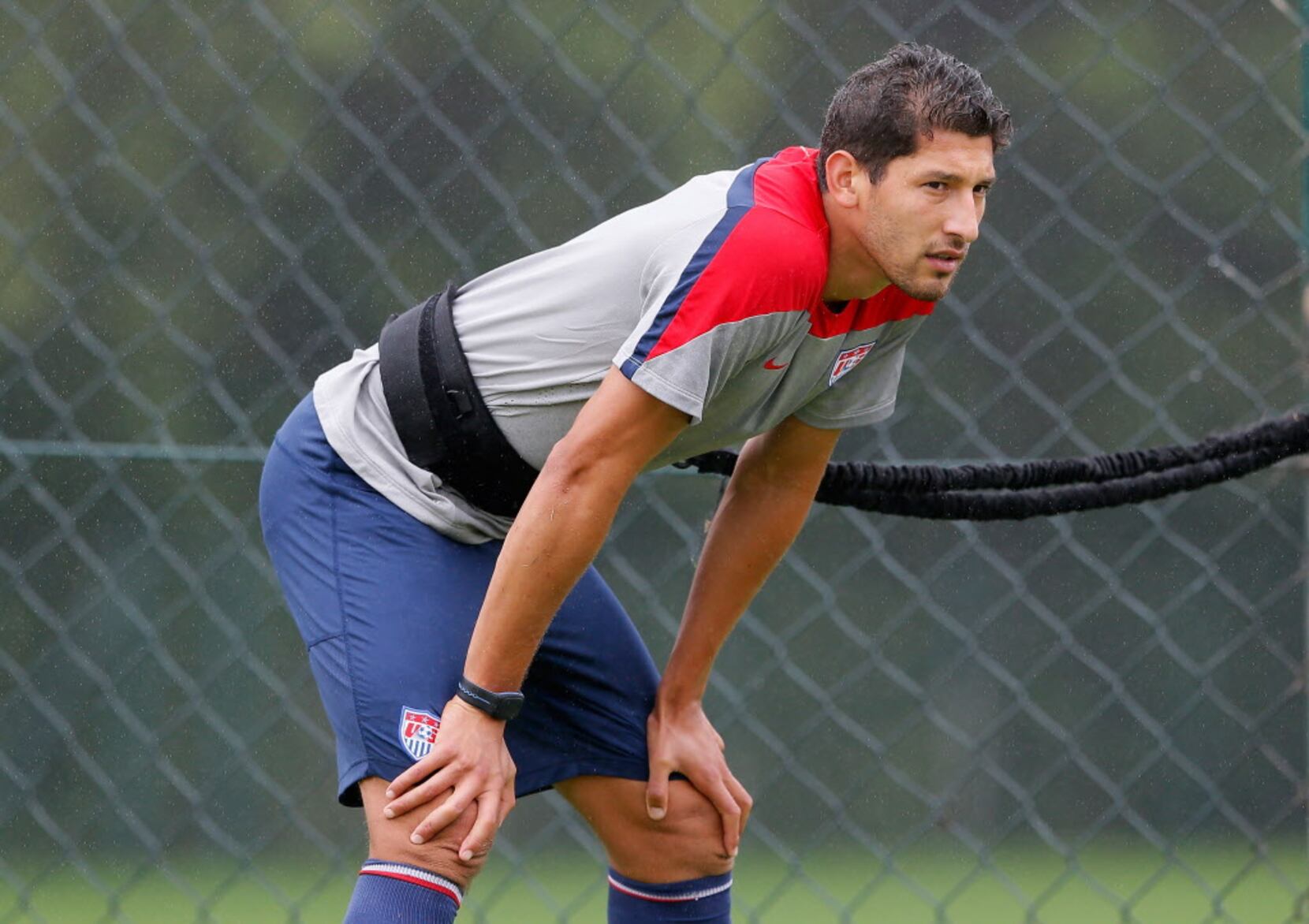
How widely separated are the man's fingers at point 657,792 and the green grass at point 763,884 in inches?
26.6

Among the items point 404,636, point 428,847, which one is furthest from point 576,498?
point 428,847

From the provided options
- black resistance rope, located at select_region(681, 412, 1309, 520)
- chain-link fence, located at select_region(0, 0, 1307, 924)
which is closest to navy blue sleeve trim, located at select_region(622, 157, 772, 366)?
black resistance rope, located at select_region(681, 412, 1309, 520)

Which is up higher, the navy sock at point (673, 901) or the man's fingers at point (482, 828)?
the man's fingers at point (482, 828)

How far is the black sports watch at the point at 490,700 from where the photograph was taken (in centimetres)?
164

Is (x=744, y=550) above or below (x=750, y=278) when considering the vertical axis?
below

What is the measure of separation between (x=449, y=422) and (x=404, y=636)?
0.79ft

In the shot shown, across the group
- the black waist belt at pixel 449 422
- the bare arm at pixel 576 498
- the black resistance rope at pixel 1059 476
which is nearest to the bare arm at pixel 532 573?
the bare arm at pixel 576 498

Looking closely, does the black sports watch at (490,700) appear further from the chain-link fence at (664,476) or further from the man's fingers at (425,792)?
the chain-link fence at (664,476)

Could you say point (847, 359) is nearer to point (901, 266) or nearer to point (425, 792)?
point (901, 266)

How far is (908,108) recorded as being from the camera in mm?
1634

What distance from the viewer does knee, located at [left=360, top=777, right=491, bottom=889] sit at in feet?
5.42

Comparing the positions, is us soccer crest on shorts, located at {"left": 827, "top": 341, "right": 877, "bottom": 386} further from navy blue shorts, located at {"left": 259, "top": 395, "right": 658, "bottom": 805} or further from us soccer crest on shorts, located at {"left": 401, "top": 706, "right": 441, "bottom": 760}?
us soccer crest on shorts, located at {"left": 401, "top": 706, "right": 441, "bottom": 760}

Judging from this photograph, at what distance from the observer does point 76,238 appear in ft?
8.20

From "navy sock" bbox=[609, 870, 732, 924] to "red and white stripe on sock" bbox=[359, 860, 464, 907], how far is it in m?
0.38
